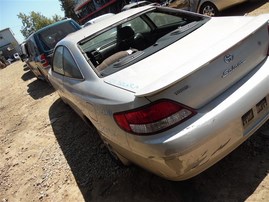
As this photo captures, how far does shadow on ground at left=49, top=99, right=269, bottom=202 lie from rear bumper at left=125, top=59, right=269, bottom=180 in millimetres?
514

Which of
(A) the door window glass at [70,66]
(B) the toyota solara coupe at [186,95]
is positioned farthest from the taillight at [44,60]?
(B) the toyota solara coupe at [186,95]

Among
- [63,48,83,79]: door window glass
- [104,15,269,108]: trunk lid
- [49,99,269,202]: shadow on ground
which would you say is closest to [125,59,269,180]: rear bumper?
[104,15,269,108]: trunk lid

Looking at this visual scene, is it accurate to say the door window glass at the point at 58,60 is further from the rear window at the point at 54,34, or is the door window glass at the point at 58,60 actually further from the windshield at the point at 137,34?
the rear window at the point at 54,34

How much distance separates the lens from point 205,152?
2377 mm

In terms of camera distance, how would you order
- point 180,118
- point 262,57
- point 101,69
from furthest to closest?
point 101,69 < point 262,57 < point 180,118

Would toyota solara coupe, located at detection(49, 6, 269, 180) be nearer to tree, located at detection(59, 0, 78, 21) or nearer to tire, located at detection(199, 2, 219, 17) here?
tire, located at detection(199, 2, 219, 17)

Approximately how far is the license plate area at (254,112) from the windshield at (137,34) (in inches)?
45.5

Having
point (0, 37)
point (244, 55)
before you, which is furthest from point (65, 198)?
point (0, 37)

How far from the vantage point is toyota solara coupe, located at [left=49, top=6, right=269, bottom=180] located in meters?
2.30

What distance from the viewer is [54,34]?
9172 mm

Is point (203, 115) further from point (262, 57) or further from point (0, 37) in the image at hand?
point (0, 37)

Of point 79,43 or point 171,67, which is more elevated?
point 79,43

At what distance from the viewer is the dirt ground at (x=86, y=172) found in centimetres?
293

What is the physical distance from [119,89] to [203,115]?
0.75 metres
